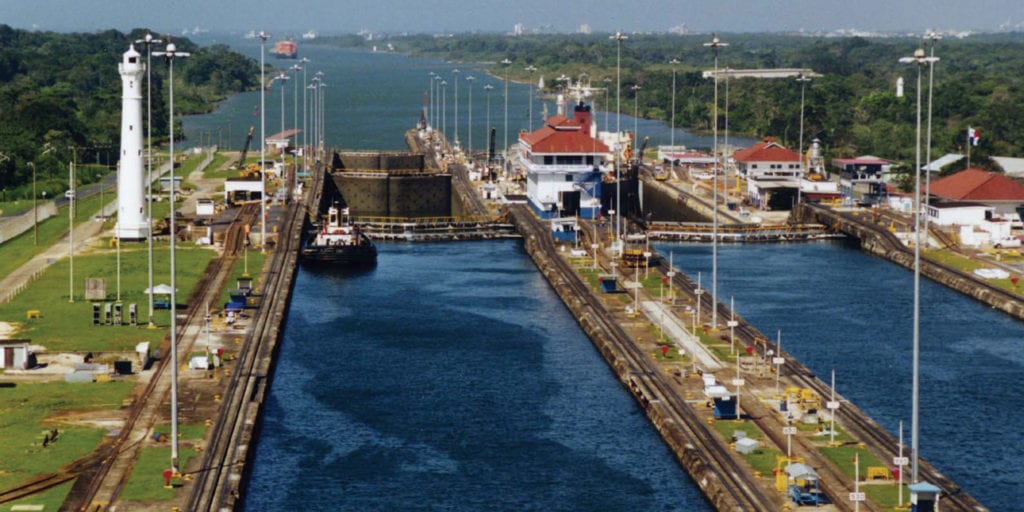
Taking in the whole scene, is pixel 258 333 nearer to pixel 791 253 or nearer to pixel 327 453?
pixel 327 453

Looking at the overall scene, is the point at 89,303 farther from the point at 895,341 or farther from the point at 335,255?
the point at 895,341

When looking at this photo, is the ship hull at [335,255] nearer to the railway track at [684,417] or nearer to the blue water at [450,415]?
the blue water at [450,415]

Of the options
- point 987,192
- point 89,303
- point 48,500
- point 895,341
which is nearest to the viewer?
point 48,500

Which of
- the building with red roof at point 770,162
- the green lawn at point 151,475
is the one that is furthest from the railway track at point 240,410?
the building with red roof at point 770,162

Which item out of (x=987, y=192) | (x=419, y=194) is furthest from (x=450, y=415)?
(x=419, y=194)

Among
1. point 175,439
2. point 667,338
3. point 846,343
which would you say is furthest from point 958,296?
point 175,439
